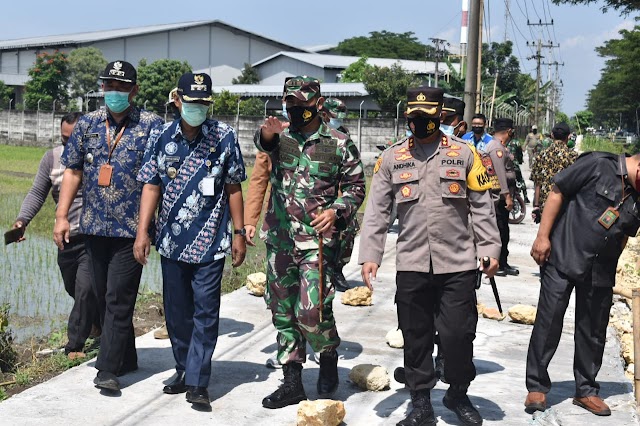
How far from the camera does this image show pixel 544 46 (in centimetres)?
7575

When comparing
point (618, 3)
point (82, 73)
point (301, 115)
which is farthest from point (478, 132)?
point (82, 73)

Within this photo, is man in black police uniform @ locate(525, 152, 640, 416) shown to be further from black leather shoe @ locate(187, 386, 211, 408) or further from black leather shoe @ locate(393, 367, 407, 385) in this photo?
black leather shoe @ locate(187, 386, 211, 408)

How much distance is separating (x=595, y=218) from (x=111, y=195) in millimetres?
2930

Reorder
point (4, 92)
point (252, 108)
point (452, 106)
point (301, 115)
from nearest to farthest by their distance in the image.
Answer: point (301, 115), point (452, 106), point (252, 108), point (4, 92)

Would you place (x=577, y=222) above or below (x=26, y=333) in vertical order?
above

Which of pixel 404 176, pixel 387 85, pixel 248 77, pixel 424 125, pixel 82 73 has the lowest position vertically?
pixel 404 176

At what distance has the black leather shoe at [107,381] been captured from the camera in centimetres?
537

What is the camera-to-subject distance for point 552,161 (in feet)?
29.9

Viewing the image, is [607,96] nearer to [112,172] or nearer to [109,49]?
[109,49]

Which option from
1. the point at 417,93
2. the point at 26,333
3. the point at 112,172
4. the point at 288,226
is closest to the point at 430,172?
the point at 417,93

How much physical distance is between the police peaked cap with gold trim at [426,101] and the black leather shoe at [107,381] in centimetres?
236

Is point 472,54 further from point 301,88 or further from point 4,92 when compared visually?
point 4,92

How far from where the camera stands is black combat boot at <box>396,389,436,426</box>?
4.86m

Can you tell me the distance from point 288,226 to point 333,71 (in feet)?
207
